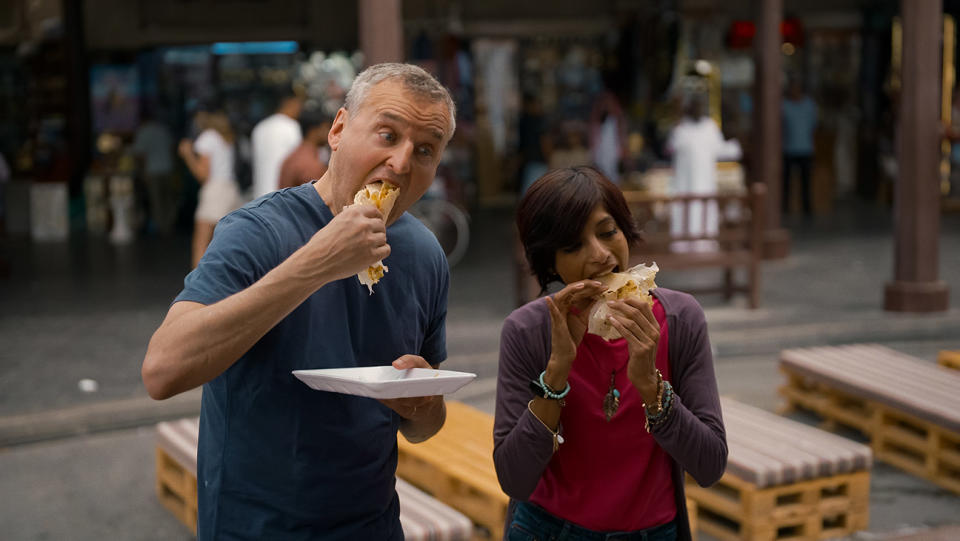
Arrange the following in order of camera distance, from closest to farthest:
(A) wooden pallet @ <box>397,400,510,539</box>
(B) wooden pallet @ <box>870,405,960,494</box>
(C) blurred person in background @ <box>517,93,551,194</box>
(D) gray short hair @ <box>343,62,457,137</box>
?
1. (D) gray short hair @ <box>343,62,457,137</box>
2. (A) wooden pallet @ <box>397,400,510,539</box>
3. (B) wooden pallet @ <box>870,405,960,494</box>
4. (C) blurred person in background @ <box>517,93,551,194</box>


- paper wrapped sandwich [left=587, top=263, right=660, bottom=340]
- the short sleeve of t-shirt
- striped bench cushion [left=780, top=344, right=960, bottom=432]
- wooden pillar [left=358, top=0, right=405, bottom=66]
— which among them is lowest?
striped bench cushion [left=780, top=344, right=960, bottom=432]

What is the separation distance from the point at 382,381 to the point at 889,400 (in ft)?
16.5

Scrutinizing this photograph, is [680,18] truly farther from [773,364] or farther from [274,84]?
[773,364]

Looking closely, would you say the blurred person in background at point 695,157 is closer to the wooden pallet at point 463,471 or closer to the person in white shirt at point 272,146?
the person in white shirt at point 272,146

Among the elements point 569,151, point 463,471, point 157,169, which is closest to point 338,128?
point 463,471

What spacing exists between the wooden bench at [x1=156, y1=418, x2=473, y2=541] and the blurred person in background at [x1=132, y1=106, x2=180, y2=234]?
41.7ft

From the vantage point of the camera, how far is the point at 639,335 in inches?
102

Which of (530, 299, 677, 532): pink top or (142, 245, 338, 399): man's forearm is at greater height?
(142, 245, 338, 399): man's forearm

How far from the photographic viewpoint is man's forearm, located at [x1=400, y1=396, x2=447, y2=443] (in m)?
2.61

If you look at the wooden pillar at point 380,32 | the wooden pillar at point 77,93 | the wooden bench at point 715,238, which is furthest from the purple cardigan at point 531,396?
the wooden pillar at point 77,93

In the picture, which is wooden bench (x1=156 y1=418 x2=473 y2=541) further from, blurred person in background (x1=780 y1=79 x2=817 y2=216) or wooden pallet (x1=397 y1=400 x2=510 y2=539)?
blurred person in background (x1=780 y1=79 x2=817 y2=216)

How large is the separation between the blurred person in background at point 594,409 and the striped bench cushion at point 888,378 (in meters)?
3.79

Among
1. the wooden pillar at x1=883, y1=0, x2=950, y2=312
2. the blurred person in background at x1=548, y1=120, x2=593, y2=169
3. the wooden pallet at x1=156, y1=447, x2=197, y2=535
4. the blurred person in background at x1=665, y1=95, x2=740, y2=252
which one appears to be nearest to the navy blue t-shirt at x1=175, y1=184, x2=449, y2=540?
the wooden pallet at x1=156, y1=447, x2=197, y2=535

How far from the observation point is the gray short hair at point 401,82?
2.43 meters
